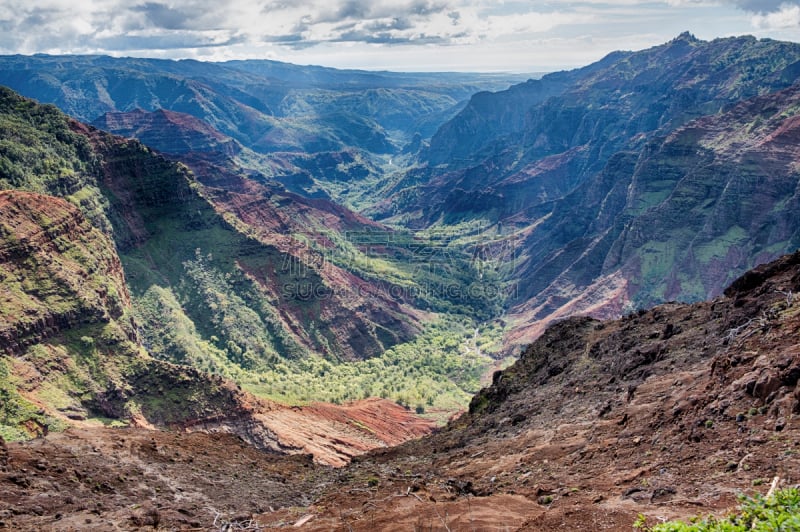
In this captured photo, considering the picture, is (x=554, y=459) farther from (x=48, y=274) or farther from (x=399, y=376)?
(x=399, y=376)

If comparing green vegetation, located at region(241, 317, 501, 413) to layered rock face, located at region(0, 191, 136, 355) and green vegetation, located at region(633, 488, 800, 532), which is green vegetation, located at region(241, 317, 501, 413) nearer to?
layered rock face, located at region(0, 191, 136, 355)

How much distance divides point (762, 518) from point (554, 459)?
17326 mm

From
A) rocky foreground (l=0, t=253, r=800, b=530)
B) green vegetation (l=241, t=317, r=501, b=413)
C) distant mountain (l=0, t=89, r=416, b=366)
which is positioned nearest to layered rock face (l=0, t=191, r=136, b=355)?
distant mountain (l=0, t=89, r=416, b=366)

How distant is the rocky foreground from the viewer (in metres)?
20.0

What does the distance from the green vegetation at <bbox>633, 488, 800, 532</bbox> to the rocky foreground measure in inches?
157

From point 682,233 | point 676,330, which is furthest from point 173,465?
point 682,233

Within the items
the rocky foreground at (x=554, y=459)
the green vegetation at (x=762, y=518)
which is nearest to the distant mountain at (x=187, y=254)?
the rocky foreground at (x=554, y=459)

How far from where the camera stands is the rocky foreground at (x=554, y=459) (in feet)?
65.5

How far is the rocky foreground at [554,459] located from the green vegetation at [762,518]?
3.98 metres

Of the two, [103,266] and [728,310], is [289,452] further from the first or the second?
[728,310]

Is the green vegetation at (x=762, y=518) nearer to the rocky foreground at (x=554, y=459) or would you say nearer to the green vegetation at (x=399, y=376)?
the rocky foreground at (x=554, y=459)

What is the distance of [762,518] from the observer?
12.8 meters

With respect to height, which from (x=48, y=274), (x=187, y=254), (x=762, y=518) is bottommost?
(x=187, y=254)

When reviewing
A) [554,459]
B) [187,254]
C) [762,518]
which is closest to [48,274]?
[187,254]
